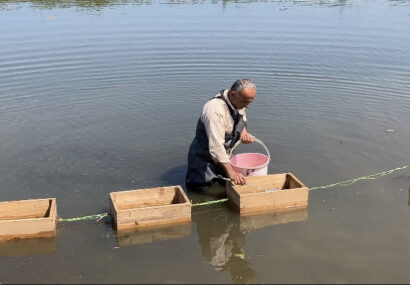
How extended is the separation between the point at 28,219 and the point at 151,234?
150 cm

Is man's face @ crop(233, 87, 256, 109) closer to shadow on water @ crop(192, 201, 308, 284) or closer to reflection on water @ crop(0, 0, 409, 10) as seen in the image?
shadow on water @ crop(192, 201, 308, 284)

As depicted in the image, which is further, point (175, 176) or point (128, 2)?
point (128, 2)

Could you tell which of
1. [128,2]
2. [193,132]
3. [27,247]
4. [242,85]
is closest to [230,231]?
[242,85]

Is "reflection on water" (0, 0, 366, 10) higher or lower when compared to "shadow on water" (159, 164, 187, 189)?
higher

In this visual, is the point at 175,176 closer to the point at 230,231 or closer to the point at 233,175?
the point at 233,175

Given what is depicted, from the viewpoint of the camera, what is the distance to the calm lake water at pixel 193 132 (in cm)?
577

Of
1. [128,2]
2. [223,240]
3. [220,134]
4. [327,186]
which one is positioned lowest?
[223,240]

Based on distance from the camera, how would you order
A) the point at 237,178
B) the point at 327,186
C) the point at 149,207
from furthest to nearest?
1. the point at 327,186
2. the point at 237,178
3. the point at 149,207

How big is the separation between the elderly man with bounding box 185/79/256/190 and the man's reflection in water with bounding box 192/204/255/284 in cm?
52

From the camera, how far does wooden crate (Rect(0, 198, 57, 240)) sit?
5.91m

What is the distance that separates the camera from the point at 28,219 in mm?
5934

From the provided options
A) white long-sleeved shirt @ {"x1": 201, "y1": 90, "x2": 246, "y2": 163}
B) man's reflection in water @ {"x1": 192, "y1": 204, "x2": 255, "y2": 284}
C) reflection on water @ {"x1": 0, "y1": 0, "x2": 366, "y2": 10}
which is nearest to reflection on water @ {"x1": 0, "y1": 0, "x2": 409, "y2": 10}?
reflection on water @ {"x1": 0, "y1": 0, "x2": 366, "y2": 10}

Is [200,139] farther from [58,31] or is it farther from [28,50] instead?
[58,31]

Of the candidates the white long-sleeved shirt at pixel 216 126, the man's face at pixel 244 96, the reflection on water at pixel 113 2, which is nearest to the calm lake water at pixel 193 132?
the white long-sleeved shirt at pixel 216 126
